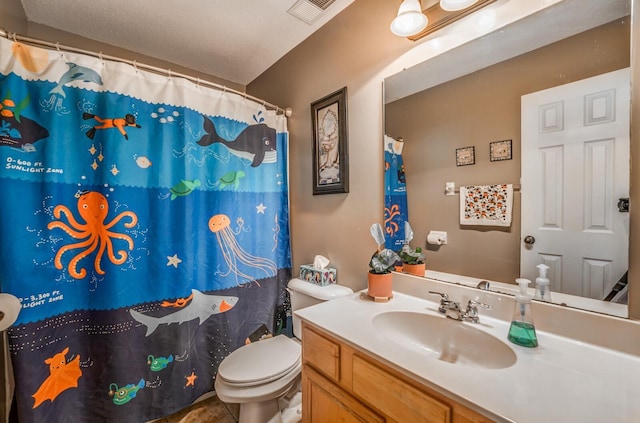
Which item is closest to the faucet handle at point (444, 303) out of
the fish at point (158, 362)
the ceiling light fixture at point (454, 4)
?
the ceiling light fixture at point (454, 4)

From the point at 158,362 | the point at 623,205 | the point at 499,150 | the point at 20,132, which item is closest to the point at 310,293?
the point at 158,362

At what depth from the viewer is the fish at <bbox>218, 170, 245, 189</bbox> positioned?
1626 mm

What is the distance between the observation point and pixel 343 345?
856 mm

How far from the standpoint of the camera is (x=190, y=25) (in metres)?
1.61

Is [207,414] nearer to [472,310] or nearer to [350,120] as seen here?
[472,310]

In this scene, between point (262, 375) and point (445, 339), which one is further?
point (262, 375)

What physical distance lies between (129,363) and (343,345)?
1.22 meters

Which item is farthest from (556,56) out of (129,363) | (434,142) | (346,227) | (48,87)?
(129,363)

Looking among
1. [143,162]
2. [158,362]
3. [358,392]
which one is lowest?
[158,362]

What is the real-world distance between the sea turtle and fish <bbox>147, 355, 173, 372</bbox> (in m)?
0.88

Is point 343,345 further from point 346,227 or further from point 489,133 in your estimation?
point 489,133

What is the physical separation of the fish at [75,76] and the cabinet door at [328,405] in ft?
5.39

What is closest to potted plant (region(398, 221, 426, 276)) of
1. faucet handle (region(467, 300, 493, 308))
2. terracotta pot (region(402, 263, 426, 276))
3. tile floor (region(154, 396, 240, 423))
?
terracotta pot (region(402, 263, 426, 276))

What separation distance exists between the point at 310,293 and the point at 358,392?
0.69 metres
